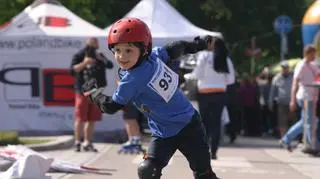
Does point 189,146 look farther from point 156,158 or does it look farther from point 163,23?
point 163,23

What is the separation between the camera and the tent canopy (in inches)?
606

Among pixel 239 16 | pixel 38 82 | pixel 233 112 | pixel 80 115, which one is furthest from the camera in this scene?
pixel 239 16

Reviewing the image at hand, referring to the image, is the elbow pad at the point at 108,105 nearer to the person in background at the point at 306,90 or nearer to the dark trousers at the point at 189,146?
the dark trousers at the point at 189,146

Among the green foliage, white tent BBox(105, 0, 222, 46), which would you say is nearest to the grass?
white tent BBox(105, 0, 222, 46)

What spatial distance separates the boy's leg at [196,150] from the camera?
6.11 meters

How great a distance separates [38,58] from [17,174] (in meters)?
7.31

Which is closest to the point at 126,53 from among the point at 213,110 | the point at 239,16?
the point at 213,110

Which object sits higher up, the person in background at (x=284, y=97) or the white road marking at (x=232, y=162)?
the white road marking at (x=232, y=162)

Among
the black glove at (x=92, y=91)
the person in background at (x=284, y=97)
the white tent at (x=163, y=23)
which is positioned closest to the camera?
the black glove at (x=92, y=91)

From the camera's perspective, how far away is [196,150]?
612 cm

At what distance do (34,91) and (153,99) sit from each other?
940cm

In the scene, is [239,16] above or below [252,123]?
above

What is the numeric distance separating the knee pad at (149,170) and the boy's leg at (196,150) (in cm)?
29

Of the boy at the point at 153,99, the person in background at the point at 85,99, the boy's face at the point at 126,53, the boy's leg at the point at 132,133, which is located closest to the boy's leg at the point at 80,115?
the person in background at the point at 85,99
